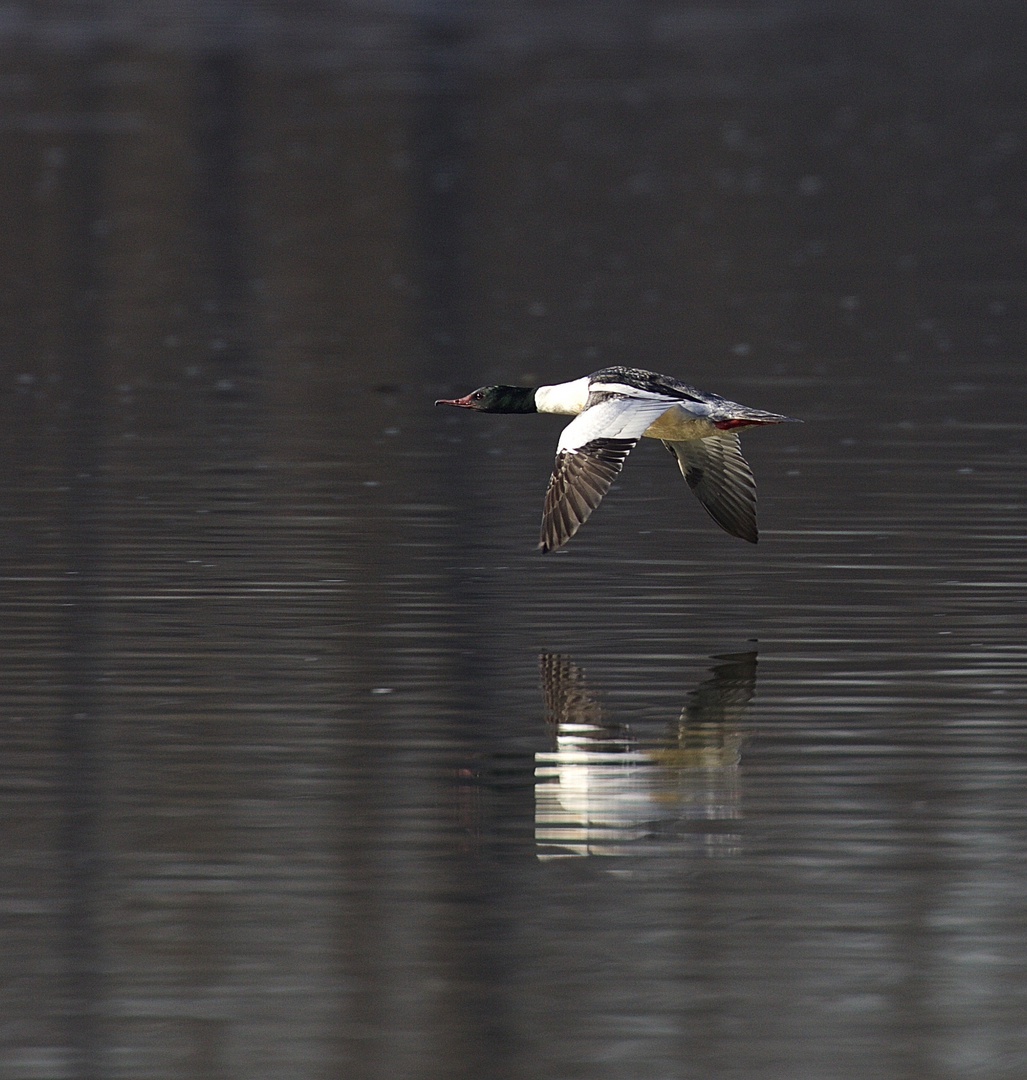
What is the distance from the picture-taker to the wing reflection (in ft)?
34.2

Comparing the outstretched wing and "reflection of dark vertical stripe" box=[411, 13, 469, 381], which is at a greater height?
"reflection of dark vertical stripe" box=[411, 13, 469, 381]

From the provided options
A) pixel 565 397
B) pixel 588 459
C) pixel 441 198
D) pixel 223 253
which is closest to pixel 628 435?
pixel 588 459

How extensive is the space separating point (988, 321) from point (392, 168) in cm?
2029

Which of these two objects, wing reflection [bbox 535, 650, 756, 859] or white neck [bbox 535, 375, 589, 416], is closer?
wing reflection [bbox 535, 650, 756, 859]


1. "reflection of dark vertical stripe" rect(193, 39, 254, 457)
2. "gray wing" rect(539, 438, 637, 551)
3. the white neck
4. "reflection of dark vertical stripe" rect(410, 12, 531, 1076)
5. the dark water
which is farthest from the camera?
"reflection of dark vertical stripe" rect(193, 39, 254, 457)

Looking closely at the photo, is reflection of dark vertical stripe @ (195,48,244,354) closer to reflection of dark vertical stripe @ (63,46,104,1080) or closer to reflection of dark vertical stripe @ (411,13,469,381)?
reflection of dark vertical stripe @ (63,46,104,1080)

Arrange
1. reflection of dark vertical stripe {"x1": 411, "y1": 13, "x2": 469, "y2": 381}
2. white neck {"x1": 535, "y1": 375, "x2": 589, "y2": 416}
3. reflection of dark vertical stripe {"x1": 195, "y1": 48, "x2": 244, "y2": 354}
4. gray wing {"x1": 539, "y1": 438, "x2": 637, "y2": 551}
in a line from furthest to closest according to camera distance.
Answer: reflection of dark vertical stripe {"x1": 195, "y1": 48, "x2": 244, "y2": 354} → reflection of dark vertical stripe {"x1": 411, "y1": 13, "x2": 469, "y2": 381} → white neck {"x1": 535, "y1": 375, "x2": 589, "y2": 416} → gray wing {"x1": 539, "y1": 438, "x2": 637, "y2": 551}

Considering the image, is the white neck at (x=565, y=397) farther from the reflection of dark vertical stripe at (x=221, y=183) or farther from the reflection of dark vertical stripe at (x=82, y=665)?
the reflection of dark vertical stripe at (x=221, y=183)

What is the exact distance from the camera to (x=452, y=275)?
3428 cm

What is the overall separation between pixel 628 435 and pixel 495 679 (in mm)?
2009

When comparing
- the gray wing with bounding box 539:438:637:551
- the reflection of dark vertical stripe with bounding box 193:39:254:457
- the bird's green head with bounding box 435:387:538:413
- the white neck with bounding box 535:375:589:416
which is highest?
the reflection of dark vertical stripe with bounding box 193:39:254:457

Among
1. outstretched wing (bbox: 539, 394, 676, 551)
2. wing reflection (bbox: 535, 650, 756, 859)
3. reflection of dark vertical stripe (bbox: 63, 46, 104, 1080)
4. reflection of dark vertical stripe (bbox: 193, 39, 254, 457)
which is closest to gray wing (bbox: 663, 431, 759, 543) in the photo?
outstretched wing (bbox: 539, 394, 676, 551)

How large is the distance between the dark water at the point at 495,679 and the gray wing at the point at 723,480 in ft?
1.01

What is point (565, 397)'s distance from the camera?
1597cm
